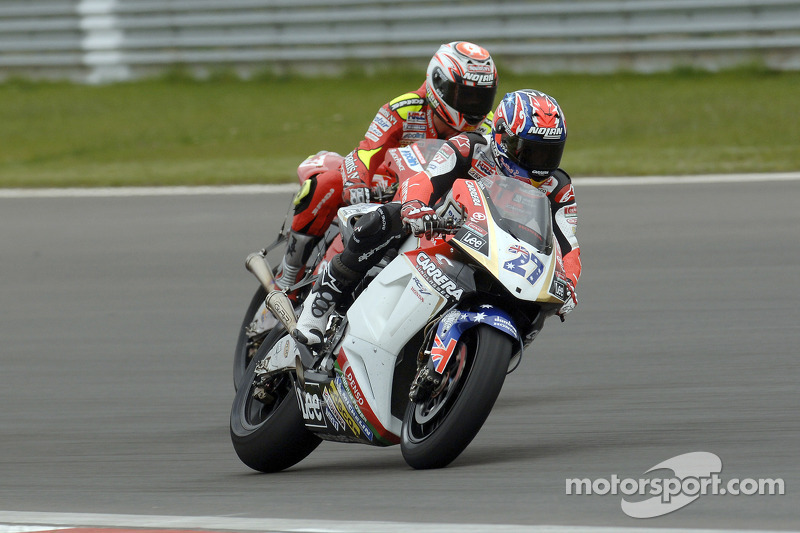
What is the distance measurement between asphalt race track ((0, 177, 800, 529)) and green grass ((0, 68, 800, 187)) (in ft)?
5.73

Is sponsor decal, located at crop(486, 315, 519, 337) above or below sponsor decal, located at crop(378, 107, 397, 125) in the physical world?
above

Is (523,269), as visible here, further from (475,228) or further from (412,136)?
(412,136)

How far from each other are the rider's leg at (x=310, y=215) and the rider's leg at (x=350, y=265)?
1.06 metres

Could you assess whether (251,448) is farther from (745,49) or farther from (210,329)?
(745,49)

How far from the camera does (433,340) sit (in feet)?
15.1

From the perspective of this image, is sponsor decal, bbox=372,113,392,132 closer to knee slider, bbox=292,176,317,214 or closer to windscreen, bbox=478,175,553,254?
knee slider, bbox=292,176,317,214

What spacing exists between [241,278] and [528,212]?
4894 millimetres

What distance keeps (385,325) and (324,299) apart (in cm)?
49

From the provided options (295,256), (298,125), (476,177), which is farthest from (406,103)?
(298,125)

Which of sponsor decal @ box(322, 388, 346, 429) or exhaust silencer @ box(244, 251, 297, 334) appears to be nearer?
sponsor decal @ box(322, 388, 346, 429)

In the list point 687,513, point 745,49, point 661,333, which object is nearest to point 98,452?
point 687,513

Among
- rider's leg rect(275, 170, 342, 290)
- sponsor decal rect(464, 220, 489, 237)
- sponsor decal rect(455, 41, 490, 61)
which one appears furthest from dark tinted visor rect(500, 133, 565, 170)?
rider's leg rect(275, 170, 342, 290)

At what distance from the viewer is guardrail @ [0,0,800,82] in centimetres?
1769

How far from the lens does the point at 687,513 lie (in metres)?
3.85
